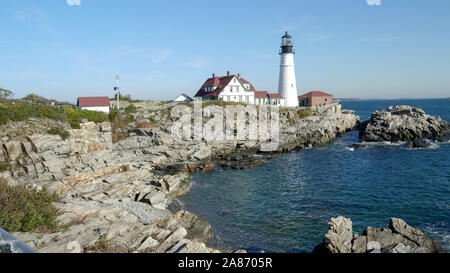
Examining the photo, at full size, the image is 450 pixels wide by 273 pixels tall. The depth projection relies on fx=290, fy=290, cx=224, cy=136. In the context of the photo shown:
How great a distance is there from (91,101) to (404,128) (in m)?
52.0

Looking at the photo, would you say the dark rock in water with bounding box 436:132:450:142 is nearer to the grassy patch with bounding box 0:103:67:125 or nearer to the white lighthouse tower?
the white lighthouse tower

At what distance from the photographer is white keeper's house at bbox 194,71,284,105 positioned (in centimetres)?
6084

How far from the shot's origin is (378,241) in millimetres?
13469

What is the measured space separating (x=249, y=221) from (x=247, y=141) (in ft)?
82.2

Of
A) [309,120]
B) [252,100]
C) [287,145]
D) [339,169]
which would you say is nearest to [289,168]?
[339,169]

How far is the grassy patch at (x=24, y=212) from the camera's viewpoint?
11.7m

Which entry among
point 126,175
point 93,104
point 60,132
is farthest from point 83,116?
point 126,175

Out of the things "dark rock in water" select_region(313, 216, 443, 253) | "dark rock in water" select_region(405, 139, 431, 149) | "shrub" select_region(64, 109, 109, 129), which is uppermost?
"shrub" select_region(64, 109, 109, 129)

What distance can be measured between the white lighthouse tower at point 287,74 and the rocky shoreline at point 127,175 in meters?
15.5

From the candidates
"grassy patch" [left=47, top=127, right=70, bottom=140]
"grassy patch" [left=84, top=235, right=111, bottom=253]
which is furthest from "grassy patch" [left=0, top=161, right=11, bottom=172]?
"grassy patch" [left=84, top=235, right=111, bottom=253]

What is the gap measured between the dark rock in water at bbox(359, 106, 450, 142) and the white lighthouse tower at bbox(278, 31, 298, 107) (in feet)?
62.9

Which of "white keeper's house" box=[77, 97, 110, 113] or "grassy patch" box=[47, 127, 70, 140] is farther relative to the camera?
"white keeper's house" box=[77, 97, 110, 113]

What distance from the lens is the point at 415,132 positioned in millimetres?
48562
